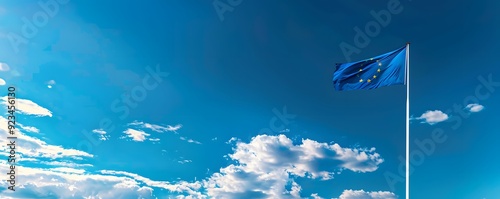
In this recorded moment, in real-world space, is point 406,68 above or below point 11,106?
above

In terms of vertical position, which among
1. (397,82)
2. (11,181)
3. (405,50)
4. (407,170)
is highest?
(405,50)

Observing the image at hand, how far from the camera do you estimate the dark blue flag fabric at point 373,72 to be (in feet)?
75.1

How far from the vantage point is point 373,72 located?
2350cm

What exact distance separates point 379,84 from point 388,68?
3.25 feet

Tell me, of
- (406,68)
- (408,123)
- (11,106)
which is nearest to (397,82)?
(406,68)

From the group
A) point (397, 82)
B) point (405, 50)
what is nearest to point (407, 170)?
point (397, 82)

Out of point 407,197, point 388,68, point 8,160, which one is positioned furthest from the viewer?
point 8,160

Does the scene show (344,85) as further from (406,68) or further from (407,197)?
(407,197)

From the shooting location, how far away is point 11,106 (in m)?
26.0

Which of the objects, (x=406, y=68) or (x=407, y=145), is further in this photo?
(x=406, y=68)

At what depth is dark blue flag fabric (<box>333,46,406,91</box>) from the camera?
22.9 meters

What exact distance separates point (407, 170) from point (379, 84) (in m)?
5.04

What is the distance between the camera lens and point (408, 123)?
70.9ft

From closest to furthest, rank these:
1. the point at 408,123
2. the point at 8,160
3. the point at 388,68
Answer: the point at 408,123, the point at 388,68, the point at 8,160
